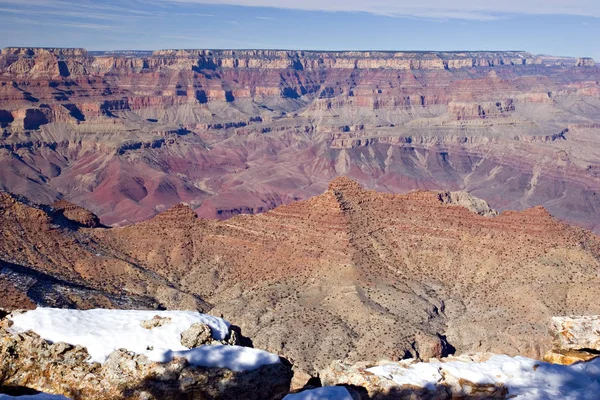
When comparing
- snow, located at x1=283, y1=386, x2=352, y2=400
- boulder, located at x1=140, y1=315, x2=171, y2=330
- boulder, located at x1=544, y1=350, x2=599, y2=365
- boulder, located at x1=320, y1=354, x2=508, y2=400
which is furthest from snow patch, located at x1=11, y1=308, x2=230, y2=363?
boulder, located at x1=544, y1=350, x2=599, y2=365

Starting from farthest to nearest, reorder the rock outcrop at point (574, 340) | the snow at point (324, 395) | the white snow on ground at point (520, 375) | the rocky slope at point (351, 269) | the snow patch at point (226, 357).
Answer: the rocky slope at point (351, 269) → the rock outcrop at point (574, 340) → the snow patch at point (226, 357) → the white snow on ground at point (520, 375) → the snow at point (324, 395)

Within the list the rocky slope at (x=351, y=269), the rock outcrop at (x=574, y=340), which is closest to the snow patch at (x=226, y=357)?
the rock outcrop at (x=574, y=340)

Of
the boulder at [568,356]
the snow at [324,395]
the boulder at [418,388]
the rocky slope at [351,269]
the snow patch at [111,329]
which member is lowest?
the rocky slope at [351,269]

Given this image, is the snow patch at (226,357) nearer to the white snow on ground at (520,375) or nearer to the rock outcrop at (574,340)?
the white snow on ground at (520,375)

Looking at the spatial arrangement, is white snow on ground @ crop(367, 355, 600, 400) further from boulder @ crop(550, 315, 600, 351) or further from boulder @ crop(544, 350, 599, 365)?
boulder @ crop(550, 315, 600, 351)

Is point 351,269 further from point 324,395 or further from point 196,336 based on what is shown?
point 324,395

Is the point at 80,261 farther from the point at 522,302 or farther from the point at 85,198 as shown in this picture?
the point at 85,198

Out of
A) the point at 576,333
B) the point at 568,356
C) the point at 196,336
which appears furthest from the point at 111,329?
the point at 576,333
